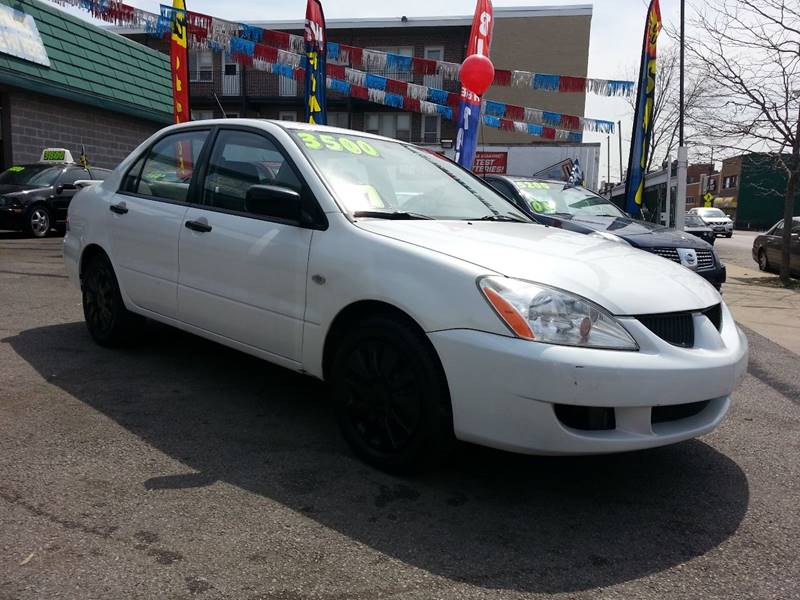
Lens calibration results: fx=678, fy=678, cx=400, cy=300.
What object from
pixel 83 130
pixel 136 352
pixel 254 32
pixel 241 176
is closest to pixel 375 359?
pixel 241 176

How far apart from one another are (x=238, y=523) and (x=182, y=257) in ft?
6.30

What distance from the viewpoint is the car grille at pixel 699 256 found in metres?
7.35

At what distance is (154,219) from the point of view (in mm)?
4262

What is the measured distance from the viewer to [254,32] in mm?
14219

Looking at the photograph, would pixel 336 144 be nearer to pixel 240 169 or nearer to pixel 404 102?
pixel 240 169

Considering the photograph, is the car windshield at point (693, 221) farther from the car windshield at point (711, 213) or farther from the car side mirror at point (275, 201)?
the car side mirror at point (275, 201)

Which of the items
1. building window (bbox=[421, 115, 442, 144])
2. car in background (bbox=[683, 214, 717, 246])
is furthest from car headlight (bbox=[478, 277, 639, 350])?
building window (bbox=[421, 115, 442, 144])

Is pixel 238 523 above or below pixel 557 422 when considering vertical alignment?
below

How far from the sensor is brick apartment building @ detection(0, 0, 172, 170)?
621 inches

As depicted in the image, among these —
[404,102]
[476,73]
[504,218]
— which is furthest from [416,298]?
[404,102]

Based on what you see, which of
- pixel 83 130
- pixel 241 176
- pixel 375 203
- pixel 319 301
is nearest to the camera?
pixel 319 301

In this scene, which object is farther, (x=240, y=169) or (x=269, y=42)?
(x=269, y=42)

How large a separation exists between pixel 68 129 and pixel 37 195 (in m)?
5.58

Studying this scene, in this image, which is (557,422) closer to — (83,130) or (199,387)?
(199,387)
